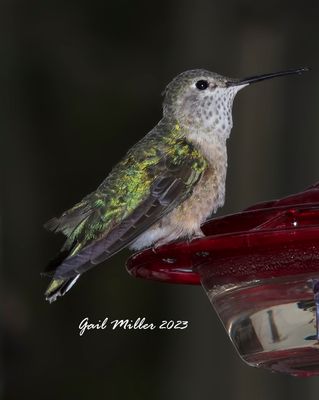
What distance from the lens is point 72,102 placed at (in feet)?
19.5

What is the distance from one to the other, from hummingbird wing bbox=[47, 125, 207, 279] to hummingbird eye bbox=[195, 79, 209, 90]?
260mm

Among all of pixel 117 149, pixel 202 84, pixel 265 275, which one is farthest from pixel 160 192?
pixel 117 149

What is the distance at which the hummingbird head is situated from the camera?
3.97m

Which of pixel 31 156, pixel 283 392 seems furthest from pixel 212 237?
pixel 31 156

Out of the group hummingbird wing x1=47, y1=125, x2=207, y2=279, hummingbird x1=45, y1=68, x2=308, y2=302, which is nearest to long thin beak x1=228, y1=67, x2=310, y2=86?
hummingbird x1=45, y1=68, x2=308, y2=302

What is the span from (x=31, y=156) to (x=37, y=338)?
1.00 m

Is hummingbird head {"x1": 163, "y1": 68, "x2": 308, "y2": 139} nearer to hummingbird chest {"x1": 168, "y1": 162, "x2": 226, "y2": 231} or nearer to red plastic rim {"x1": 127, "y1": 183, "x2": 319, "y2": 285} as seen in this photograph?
hummingbird chest {"x1": 168, "y1": 162, "x2": 226, "y2": 231}

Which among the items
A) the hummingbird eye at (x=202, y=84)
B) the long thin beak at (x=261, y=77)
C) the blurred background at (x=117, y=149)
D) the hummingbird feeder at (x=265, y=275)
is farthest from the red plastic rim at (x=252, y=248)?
the blurred background at (x=117, y=149)

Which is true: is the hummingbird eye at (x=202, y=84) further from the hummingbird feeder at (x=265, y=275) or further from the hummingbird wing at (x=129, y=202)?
the hummingbird feeder at (x=265, y=275)

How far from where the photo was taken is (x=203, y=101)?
4.08 m

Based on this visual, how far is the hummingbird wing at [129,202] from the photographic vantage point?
9.91 ft

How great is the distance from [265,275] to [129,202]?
78cm

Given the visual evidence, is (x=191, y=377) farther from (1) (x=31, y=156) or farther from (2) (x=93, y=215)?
(2) (x=93, y=215)

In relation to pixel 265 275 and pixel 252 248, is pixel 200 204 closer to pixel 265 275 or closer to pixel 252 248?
pixel 265 275
